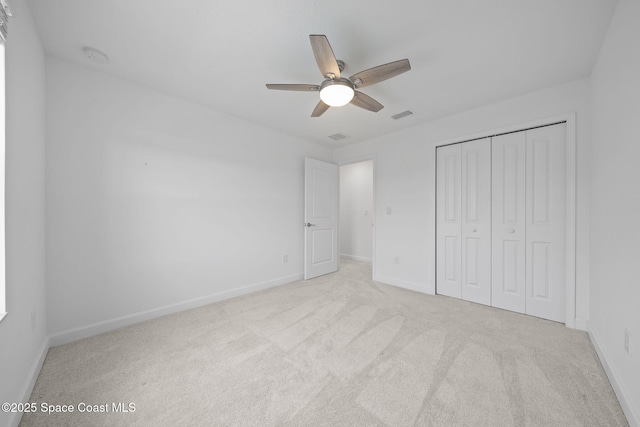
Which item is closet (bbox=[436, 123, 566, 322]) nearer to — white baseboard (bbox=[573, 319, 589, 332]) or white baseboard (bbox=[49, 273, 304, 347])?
white baseboard (bbox=[573, 319, 589, 332])

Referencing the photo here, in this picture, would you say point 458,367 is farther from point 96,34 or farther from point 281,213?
point 96,34

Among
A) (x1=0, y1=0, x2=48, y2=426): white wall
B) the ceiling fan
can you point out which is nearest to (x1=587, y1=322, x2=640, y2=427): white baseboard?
the ceiling fan

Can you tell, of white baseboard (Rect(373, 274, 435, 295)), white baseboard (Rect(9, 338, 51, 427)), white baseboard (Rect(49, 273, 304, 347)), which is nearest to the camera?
white baseboard (Rect(9, 338, 51, 427))

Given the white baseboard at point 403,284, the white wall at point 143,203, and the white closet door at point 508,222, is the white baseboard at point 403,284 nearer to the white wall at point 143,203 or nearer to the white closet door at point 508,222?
the white closet door at point 508,222

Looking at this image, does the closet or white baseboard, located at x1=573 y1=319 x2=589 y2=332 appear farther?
the closet

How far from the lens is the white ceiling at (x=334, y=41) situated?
4.75 feet

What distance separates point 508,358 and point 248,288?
2.81m

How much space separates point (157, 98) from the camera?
241 centimetres

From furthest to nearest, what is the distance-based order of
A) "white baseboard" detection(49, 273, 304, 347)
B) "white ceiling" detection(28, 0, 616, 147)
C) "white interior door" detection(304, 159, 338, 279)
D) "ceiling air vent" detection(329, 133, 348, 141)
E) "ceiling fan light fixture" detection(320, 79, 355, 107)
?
"white interior door" detection(304, 159, 338, 279)
"ceiling air vent" detection(329, 133, 348, 141)
"white baseboard" detection(49, 273, 304, 347)
"ceiling fan light fixture" detection(320, 79, 355, 107)
"white ceiling" detection(28, 0, 616, 147)

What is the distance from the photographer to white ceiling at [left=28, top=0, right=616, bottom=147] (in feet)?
4.75

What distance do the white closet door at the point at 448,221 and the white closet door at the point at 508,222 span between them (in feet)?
1.23

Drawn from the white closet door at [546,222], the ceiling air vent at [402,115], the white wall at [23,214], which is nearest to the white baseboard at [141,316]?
the white wall at [23,214]

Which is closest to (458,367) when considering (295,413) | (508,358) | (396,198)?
(508,358)

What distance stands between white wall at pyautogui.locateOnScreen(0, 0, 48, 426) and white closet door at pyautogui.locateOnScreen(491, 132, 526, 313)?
3.89 meters
